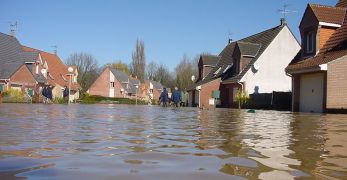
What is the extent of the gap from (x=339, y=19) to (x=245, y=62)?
12.4 metres

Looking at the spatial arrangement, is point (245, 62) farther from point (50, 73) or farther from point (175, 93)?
point (50, 73)

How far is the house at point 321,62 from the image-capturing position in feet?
56.7

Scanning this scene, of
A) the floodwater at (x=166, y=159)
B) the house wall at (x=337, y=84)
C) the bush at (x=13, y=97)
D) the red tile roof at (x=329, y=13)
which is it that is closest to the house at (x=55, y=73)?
the bush at (x=13, y=97)

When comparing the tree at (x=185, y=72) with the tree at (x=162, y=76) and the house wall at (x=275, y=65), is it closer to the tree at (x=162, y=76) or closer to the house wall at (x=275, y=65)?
the tree at (x=162, y=76)

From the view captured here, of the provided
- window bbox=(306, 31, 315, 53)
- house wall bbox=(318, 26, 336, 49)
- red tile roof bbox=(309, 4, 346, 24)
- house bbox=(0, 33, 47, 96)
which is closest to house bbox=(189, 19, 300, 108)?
window bbox=(306, 31, 315, 53)

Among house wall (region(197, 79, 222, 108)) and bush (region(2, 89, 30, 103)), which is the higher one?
house wall (region(197, 79, 222, 108))

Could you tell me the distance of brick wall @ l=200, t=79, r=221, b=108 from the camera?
35531mm

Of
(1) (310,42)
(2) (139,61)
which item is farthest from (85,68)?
(1) (310,42)

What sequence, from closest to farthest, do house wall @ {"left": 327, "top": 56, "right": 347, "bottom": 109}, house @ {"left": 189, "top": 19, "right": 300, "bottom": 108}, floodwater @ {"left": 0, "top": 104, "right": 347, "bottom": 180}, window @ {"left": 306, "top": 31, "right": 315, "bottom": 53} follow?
1. floodwater @ {"left": 0, "top": 104, "right": 347, "bottom": 180}
2. house wall @ {"left": 327, "top": 56, "right": 347, "bottom": 109}
3. window @ {"left": 306, "top": 31, "right": 315, "bottom": 53}
4. house @ {"left": 189, "top": 19, "right": 300, "bottom": 108}

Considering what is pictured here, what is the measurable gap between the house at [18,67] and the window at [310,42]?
3015 centimetres

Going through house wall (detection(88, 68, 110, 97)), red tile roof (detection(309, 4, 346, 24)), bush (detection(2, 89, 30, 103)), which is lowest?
bush (detection(2, 89, 30, 103))

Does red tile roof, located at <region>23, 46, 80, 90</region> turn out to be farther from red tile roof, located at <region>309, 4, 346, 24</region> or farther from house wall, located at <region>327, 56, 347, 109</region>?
house wall, located at <region>327, 56, 347, 109</region>

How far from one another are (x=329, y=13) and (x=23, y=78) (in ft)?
118

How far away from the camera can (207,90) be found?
36250mm
